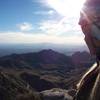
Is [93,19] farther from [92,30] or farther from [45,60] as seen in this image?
[45,60]

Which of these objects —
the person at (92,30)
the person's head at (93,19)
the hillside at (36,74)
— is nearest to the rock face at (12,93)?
the hillside at (36,74)

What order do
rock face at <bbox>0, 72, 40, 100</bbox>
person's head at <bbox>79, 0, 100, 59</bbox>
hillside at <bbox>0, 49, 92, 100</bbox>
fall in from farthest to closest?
hillside at <bbox>0, 49, 92, 100</bbox> < rock face at <bbox>0, 72, 40, 100</bbox> < person's head at <bbox>79, 0, 100, 59</bbox>

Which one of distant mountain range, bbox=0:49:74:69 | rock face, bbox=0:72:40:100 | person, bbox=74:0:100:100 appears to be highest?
person, bbox=74:0:100:100

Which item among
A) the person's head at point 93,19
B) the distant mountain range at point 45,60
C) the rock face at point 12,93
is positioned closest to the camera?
the person's head at point 93,19

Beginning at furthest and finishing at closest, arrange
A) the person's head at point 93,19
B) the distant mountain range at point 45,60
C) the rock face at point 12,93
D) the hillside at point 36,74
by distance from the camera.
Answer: the distant mountain range at point 45,60 < the hillside at point 36,74 < the rock face at point 12,93 < the person's head at point 93,19

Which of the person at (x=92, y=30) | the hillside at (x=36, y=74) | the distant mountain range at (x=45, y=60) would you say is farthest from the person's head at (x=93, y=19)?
the distant mountain range at (x=45, y=60)

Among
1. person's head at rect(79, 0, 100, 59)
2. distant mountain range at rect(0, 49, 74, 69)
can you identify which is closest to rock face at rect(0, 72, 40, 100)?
person's head at rect(79, 0, 100, 59)

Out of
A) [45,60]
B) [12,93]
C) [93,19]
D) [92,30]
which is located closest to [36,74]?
[45,60]

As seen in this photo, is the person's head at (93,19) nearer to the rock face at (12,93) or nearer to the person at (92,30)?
the person at (92,30)

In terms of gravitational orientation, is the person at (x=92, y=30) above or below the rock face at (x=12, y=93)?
above

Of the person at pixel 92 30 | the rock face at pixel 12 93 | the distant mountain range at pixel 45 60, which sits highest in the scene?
the person at pixel 92 30

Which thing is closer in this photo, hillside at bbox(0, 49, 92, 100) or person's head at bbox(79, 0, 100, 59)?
person's head at bbox(79, 0, 100, 59)

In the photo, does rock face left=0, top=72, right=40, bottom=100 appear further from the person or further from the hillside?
the person

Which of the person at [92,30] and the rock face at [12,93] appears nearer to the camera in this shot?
the person at [92,30]
